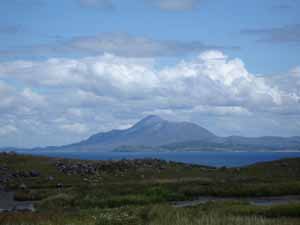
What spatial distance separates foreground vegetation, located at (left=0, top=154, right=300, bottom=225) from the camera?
78.7 ft

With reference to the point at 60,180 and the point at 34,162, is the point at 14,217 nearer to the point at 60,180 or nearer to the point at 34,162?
the point at 60,180

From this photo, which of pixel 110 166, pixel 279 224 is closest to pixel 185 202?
pixel 279 224

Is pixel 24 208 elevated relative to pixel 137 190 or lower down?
lower down

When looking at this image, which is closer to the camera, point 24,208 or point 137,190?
point 24,208

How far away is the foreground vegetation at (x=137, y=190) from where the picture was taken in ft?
78.7

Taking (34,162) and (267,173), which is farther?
(34,162)

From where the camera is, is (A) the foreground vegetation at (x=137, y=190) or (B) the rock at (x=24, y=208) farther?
(B) the rock at (x=24, y=208)

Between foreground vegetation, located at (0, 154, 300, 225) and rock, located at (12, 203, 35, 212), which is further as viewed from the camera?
rock, located at (12, 203, 35, 212)

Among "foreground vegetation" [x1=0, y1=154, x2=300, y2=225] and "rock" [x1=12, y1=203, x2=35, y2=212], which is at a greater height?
"foreground vegetation" [x1=0, y1=154, x2=300, y2=225]

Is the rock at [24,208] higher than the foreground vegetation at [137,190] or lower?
lower

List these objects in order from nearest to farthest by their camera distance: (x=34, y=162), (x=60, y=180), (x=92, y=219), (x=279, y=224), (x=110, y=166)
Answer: (x=279, y=224) < (x=92, y=219) < (x=60, y=180) < (x=110, y=166) < (x=34, y=162)

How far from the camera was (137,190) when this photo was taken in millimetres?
41969

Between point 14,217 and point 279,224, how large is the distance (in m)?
12.7

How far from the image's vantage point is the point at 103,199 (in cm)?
3688
